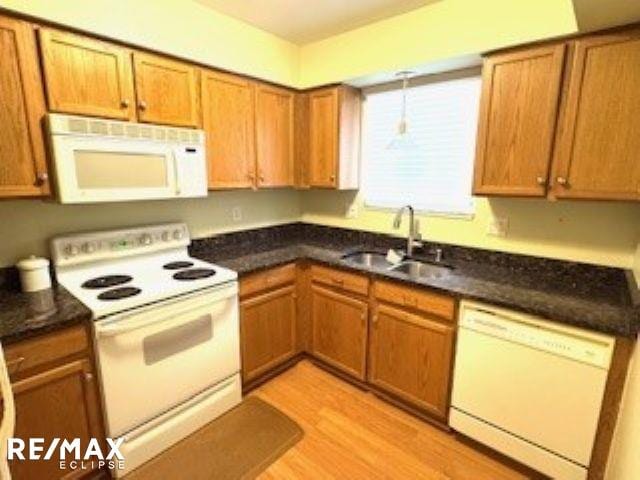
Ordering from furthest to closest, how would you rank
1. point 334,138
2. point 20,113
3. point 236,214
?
point 236,214 → point 334,138 → point 20,113

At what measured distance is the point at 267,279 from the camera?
2309mm

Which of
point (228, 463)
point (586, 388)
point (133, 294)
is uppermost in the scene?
point (133, 294)

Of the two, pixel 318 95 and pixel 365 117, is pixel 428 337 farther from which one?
pixel 318 95

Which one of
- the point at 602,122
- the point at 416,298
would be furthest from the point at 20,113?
the point at 602,122

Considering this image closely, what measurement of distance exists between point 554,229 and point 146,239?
8.15 ft

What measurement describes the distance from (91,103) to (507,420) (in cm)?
264

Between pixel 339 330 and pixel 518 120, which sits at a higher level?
pixel 518 120

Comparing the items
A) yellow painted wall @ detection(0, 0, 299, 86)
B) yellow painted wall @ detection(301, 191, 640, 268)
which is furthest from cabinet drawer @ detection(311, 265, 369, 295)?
yellow painted wall @ detection(0, 0, 299, 86)

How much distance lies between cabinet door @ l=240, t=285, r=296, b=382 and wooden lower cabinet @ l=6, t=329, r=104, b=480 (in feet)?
2.87

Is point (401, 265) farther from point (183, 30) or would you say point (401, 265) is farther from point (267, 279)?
point (183, 30)

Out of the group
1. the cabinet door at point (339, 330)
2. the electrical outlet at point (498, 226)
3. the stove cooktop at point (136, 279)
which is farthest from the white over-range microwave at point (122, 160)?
the electrical outlet at point (498, 226)

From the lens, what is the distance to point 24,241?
5.85 ft

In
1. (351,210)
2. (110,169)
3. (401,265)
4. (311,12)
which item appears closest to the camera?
(110,169)

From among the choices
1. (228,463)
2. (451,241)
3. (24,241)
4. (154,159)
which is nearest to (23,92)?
(154,159)
